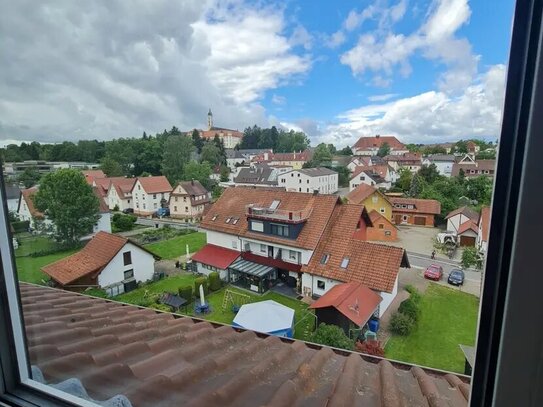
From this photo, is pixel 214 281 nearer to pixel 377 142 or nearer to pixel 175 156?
pixel 175 156

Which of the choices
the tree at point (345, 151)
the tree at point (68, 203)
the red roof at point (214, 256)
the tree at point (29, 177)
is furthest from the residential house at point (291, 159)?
the red roof at point (214, 256)

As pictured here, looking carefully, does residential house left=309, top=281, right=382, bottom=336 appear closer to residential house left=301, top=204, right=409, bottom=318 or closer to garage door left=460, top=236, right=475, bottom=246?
residential house left=301, top=204, right=409, bottom=318

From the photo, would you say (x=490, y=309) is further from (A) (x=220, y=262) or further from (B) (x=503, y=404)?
(A) (x=220, y=262)

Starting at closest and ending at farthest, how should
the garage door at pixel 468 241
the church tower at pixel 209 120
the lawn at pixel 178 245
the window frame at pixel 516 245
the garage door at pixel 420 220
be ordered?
1. the window frame at pixel 516 245
2. the garage door at pixel 468 241
3. the garage door at pixel 420 220
4. the church tower at pixel 209 120
5. the lawn at pixel 178 245

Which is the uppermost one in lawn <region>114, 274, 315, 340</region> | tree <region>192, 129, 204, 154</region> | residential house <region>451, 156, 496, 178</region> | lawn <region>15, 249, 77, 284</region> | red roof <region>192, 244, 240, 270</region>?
tree <region>192, 129, 204, 154</region>

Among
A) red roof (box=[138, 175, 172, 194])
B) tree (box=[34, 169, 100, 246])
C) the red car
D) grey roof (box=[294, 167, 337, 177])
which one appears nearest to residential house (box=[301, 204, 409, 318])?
the red car

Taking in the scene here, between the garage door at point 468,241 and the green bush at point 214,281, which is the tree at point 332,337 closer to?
the garage door at point 468,241
